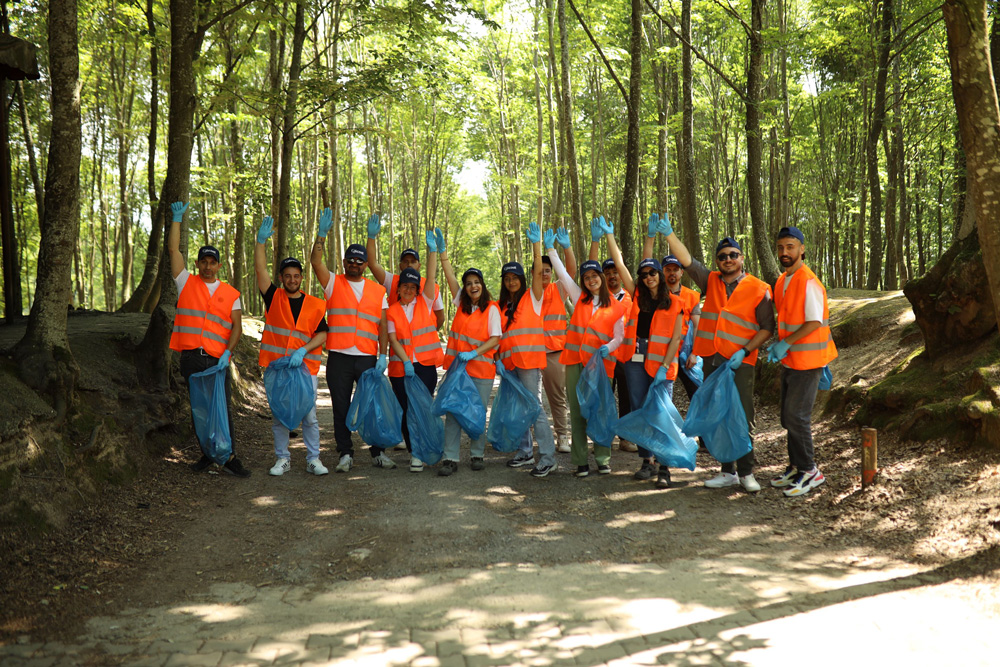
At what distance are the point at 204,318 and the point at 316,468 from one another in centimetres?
158

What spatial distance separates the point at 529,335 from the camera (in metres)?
5.97

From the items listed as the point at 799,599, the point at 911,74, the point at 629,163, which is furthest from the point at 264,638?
the point at 911,74

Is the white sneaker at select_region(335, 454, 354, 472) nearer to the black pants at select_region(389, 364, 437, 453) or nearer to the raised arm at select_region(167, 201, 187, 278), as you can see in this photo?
the black pants at select_region(389, 364, 437, 453)

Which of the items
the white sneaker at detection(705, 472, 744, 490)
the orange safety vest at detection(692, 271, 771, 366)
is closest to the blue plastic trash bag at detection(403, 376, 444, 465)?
the white sneaker at detection(705, 472, 744, 490)

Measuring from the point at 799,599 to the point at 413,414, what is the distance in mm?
3588

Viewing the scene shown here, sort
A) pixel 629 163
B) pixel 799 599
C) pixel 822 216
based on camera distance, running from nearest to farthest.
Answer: pixel 799 599, pixel 629 163, pixel 822 216

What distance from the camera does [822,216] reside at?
2336cm

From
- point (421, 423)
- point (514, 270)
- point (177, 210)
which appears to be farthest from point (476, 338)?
point (177, 210)

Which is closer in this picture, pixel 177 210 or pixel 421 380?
pixel 177 210

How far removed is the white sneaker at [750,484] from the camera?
5.28m

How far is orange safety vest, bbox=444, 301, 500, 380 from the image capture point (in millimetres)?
6016

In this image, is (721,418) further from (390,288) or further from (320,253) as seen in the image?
(320,253)

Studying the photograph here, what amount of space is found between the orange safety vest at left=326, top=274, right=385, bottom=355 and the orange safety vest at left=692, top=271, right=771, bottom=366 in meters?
2.89

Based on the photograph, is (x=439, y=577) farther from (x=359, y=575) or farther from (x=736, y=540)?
(x=736, y=540)
